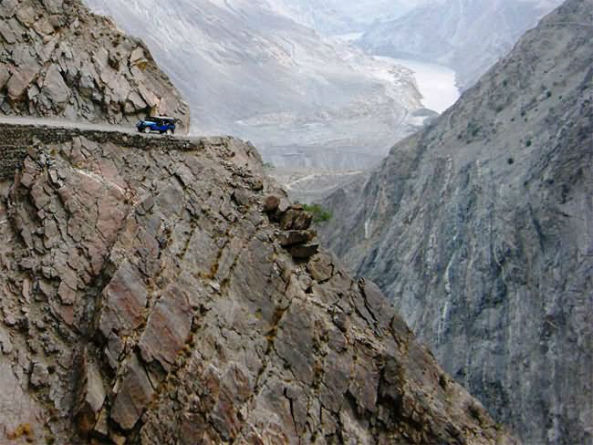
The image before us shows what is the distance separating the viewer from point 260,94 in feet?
563

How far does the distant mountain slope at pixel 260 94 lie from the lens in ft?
464

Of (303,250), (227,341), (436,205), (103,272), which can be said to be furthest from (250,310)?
(436,205)

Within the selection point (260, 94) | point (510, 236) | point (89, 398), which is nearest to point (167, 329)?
point (89, 398)

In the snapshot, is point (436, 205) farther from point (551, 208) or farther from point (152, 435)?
point (152, 435)

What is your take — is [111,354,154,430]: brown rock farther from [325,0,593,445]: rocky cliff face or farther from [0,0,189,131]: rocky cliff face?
[325,0,593,445]: rocky cliff face

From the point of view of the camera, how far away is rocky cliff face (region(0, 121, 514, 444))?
14.4m

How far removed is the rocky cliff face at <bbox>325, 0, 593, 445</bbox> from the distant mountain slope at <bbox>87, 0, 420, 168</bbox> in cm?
7062

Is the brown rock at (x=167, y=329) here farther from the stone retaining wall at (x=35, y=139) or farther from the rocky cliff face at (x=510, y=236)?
the rocky cliff face at (x=510, y=236)

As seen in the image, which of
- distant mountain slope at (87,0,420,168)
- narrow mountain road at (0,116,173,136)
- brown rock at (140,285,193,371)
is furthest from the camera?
distant mountain slope at (87,0,420,168)

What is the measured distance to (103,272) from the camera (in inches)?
641

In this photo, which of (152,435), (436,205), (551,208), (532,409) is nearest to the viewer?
(152,435)

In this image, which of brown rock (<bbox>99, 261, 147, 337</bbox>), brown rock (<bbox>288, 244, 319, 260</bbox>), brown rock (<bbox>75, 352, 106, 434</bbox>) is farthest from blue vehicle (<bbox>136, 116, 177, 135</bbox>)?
brown rock (<bbox>75, 352, 106, 434</bbox>)

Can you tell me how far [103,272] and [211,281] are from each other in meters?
3.04

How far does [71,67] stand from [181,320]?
11485 millimetres
